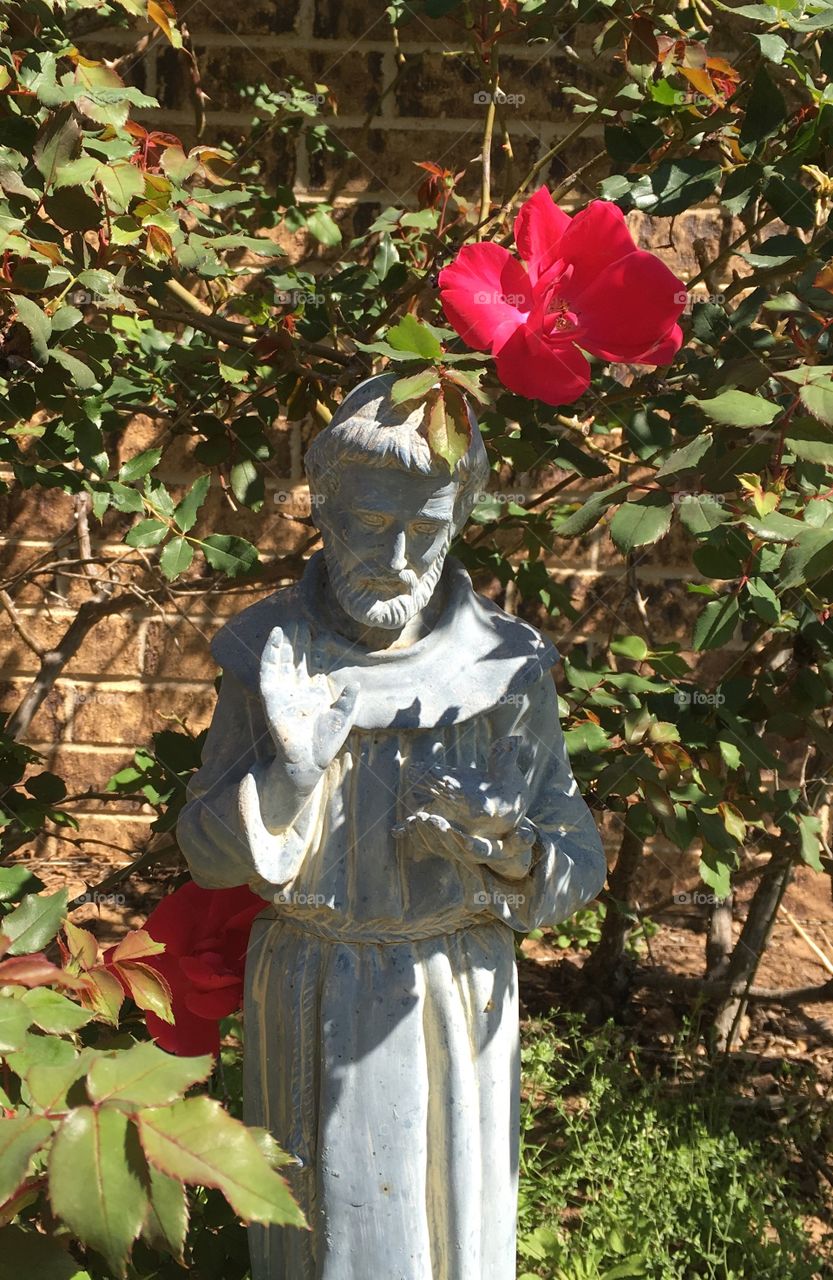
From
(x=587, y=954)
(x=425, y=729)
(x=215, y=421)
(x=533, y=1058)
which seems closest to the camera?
(x=425, y=729)

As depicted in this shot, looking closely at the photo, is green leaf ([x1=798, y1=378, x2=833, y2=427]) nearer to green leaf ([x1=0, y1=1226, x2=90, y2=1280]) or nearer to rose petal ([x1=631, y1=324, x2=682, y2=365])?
rose petal ([x1=631, y1=324, x2=682, y2=365])

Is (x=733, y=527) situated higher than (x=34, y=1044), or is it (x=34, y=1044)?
(x=733, y=527)

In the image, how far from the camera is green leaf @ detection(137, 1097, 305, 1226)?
115 cm

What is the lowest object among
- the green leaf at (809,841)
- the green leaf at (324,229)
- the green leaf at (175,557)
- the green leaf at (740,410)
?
the green leaf at (809,841)

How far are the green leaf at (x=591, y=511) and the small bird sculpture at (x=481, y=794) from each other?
1.26 ft

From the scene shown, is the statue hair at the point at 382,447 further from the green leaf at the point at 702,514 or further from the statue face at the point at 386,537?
the green leaf at the point at 702,514

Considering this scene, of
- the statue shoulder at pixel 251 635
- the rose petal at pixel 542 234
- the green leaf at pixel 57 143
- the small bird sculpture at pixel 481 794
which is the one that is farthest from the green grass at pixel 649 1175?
the green leaf at pixel 57 143

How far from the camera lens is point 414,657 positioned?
1.88m

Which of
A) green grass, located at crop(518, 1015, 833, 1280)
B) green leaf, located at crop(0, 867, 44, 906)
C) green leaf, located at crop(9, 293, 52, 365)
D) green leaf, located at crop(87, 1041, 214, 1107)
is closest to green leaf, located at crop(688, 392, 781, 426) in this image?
green leaf, located at crop(9, 293, 52, 365)

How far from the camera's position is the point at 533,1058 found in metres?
3.36

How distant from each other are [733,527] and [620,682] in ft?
2.14

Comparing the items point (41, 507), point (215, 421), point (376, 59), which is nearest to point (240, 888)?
point (215, 421)

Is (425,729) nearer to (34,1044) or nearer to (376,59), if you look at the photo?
(34,1044)

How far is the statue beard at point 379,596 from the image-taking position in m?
1.78
